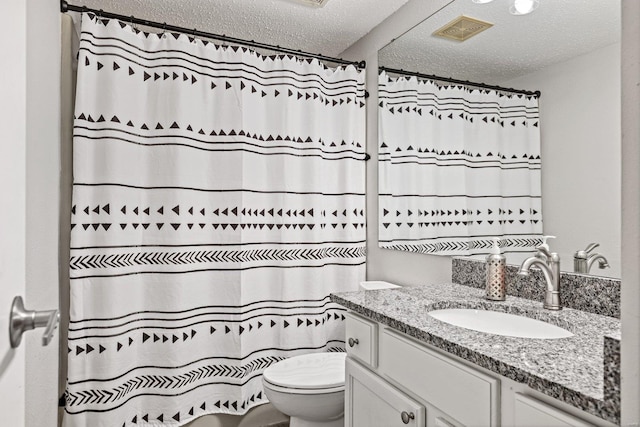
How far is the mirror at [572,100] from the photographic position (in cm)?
122

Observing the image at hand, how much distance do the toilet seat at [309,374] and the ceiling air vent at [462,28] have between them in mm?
1692

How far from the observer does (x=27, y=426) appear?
1.18 meters

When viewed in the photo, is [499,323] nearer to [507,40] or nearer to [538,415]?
[538,415]

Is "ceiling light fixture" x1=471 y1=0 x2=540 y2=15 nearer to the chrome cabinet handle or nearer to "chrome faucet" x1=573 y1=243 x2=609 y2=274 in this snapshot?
"chrome faucet" x1=573 y1=243 x2=609 y2=274

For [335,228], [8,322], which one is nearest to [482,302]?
[335,228]

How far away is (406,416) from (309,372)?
2.79 feet

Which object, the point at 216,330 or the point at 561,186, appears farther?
the point at 216,330

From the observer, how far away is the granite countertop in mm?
686

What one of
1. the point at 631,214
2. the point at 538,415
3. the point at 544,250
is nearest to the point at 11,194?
the point at 631,214

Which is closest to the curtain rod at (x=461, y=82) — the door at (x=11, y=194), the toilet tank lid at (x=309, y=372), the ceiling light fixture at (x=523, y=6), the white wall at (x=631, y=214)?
the ceiling light fixture at (x=523, y=6)

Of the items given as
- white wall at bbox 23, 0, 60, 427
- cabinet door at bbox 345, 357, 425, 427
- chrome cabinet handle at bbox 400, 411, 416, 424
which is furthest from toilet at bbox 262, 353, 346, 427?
white wall at bbox 23, 0, 60, 427

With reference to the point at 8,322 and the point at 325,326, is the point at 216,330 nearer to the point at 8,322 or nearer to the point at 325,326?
the point at 325,326

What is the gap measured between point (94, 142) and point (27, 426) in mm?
1219

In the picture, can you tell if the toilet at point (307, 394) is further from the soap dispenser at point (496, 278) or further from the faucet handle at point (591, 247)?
the faucet handle at point (591, 247)
